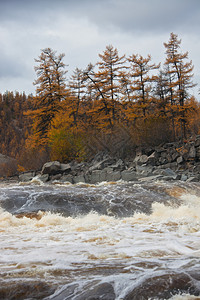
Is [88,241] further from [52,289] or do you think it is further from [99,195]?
[99,195]

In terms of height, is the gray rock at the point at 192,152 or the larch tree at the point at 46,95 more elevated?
the larch tree at the point at 46,95

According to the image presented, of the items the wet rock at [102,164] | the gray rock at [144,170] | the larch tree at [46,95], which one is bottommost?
the gray rock at [144,170]

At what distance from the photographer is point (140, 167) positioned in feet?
58.8

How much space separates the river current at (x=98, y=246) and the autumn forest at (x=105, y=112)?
12801mm

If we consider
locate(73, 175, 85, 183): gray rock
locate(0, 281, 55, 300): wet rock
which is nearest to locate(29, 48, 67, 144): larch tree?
locate(73, 175, 85, 183): gray rock

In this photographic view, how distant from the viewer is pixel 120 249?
528cm

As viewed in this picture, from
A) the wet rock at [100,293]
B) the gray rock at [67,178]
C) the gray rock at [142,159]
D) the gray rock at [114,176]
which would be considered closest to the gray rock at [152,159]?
the gray rock at [142,159]

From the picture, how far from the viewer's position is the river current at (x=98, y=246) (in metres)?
3.42

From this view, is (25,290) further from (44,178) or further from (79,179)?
(44,178)

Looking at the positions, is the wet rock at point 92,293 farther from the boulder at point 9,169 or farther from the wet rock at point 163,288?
the boulder at point 9,169

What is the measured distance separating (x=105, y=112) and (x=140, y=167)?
39.2ft

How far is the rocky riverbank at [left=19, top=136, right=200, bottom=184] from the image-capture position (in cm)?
1697

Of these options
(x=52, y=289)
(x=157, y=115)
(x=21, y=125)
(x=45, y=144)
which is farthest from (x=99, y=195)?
(x=21, y=125)

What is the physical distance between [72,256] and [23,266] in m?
0.90
